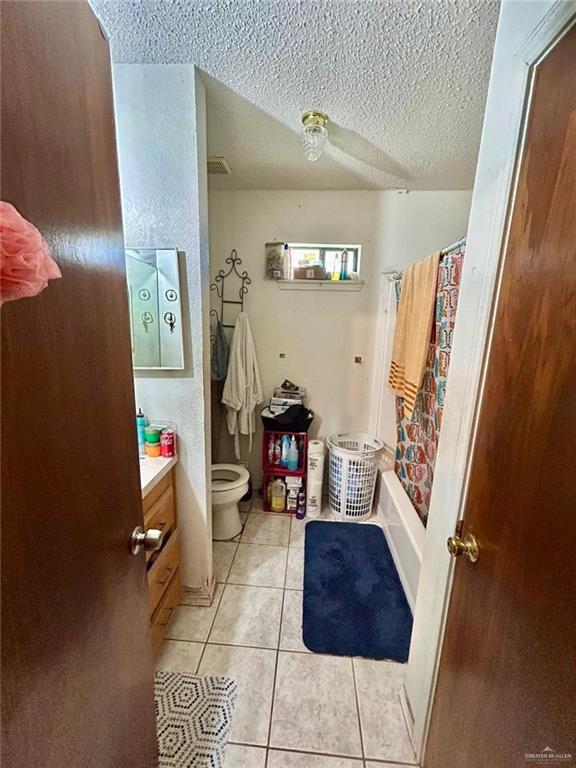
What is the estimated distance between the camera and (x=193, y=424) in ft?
4.98

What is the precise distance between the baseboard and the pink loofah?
5.88ft

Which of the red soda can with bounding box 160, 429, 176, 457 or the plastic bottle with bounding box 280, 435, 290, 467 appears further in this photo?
the plastic bottle with bounding box 280, 435, 290, 467

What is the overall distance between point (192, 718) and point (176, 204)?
2.02 meters

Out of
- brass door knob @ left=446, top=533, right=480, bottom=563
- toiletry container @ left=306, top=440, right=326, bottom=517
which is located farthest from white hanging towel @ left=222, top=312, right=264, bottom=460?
brass door knob @ left=446, top=533, right=480, bottom=563

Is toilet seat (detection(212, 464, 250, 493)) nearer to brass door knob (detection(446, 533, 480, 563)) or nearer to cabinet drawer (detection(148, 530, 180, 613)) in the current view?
cabinet drawer (detection(148, 530, 180, 613))

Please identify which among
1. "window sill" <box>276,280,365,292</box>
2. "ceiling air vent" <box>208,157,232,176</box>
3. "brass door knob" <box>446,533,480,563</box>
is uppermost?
"ceiling air vent" <box>208,157,232,176</box>

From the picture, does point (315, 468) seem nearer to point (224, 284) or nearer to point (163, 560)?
point (163, 560)

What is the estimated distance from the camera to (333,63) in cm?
119

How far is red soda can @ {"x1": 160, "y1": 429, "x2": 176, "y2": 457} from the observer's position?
1.49 m

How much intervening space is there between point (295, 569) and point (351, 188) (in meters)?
2.62

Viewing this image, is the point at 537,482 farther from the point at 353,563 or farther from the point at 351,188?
the point at 351,188

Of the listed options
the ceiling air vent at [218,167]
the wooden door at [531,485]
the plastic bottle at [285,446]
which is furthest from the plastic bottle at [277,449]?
the ceiling air vent at [218,167]

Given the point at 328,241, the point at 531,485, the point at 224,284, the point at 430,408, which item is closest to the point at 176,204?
the point at 224,284

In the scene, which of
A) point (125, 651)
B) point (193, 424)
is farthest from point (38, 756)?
point (193, 424)
